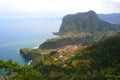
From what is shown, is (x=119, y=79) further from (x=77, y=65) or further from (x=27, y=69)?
(x=27, y=69)

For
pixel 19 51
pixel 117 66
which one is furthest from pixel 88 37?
pixel 117 66

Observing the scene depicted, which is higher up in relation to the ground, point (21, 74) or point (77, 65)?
point (21, 74)

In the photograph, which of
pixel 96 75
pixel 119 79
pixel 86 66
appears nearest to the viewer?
pixel 119 79

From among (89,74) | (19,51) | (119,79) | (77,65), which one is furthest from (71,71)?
(19,51)

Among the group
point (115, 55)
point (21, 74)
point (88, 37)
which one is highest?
point (21, 74)

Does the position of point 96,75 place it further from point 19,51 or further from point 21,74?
point 19,51

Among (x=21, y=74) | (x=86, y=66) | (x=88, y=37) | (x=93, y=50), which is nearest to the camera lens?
(x=21, y=74)

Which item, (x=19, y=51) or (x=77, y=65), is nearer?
(x=77, y=65)

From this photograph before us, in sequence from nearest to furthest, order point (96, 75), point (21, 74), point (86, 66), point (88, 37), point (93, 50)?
1. point (21, 74)
2. point (96, 75)
3. point (86, 66)
4. point (93, 50)
5. point (88, 37)

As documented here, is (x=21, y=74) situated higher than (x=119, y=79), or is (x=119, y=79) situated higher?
(x=21, y=74)
